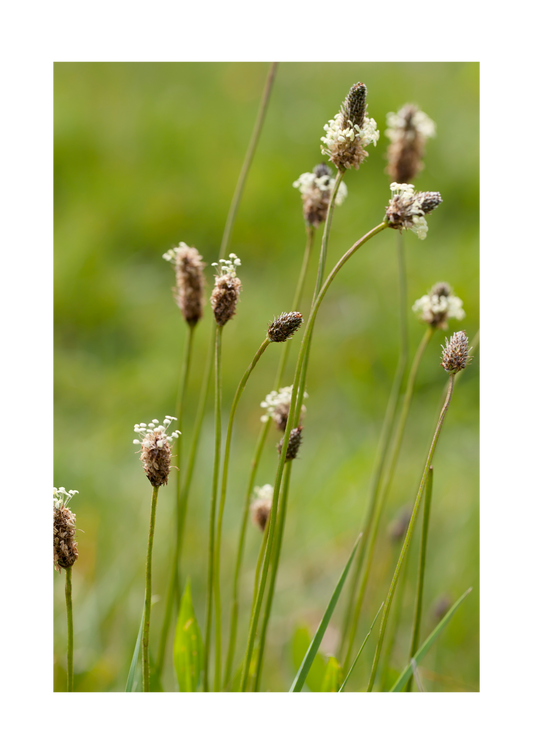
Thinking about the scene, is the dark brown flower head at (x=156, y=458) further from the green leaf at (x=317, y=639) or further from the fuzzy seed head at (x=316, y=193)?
the fuzzy seed head at (x=316, y=193)

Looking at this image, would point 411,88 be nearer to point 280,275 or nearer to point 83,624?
point 280,275

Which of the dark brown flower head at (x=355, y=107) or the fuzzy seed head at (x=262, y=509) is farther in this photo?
the fuzzy seed head at (x=262, y=509)

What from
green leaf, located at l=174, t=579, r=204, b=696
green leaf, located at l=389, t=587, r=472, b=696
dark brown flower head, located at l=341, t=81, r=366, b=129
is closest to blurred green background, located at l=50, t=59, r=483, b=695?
green leaf, located at l=174, t=579, r=204, b=696

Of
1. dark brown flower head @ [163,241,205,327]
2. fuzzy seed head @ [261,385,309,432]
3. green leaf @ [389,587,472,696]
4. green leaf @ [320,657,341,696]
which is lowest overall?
green leaf @ [320,657,341,696]

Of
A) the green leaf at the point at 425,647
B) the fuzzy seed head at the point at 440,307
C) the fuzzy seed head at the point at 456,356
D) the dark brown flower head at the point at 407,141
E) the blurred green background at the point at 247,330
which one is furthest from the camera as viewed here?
the blurred green background at the point at 247,330

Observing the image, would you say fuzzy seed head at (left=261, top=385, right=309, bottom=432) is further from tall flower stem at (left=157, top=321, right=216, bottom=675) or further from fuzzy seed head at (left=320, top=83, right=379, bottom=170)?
fuzzy seed head at (left=320, top=83, right=379, bottom=170)

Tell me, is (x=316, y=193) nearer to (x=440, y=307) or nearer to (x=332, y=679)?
(x=440, y=307)

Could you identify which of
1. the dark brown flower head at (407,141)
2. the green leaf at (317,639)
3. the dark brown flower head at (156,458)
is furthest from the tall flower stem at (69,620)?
the dark brown flower head at (407,141)
